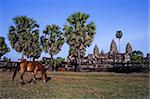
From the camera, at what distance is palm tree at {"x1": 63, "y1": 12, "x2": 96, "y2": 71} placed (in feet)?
207

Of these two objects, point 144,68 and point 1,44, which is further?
point 1,44

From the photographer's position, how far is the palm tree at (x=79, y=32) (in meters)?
63.2

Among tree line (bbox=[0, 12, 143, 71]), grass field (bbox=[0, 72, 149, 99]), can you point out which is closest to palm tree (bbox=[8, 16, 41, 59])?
tree line (bbox=[0, 12, 143, 71])

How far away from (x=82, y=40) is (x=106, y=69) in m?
8.64

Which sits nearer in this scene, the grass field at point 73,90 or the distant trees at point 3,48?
the grass field at point 73,90

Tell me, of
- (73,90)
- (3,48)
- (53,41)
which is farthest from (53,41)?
(73,90)

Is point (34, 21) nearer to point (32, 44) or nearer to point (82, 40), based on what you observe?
point (32, 44)

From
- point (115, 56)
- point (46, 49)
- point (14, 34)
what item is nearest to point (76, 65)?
point (46, 49)

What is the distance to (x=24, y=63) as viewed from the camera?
69.6 feet

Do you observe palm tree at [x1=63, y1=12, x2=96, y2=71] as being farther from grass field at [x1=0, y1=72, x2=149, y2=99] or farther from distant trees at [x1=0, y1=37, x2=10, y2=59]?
grass field at [x1=0, y1=72, x2=149, y2=99]

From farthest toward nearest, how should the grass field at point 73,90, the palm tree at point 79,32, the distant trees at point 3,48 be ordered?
the distant trees at point 3,48, the palm tree at point 79,32, the grass field at point 73,90

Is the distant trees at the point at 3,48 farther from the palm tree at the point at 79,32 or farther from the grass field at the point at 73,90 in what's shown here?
the grass field at the point at 73,90

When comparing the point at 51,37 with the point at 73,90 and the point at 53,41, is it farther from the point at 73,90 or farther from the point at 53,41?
the point at 73,90

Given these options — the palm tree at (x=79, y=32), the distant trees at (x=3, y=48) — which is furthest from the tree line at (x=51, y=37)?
the distant trees at (x=3, y=48)
